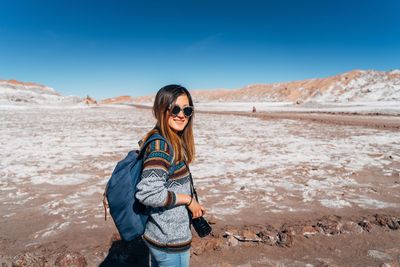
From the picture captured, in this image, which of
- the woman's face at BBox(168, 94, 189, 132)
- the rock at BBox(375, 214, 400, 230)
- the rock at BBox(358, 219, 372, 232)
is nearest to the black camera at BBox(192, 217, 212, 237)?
the woman's face at BBox(168, 94, 189, 132)

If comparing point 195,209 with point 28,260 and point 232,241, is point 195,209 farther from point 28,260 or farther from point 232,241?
point 28,260

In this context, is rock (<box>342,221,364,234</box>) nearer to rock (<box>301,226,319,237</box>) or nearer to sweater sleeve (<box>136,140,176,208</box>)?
rock (<box>301,226,319,237</box>)

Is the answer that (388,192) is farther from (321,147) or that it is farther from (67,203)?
(67,203)

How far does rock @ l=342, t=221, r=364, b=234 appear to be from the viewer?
4617mm

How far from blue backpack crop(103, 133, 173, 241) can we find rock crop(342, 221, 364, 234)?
3.76 m

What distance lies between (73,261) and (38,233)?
102cm

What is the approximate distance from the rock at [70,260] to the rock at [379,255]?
3721mm

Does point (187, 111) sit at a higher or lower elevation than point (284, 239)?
higher

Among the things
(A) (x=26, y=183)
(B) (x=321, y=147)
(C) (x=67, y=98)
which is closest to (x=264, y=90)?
(C) (x=67, y=98)

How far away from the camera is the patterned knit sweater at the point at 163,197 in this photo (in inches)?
75.7

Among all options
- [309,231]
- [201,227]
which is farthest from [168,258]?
[309,231]

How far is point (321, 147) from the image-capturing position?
11.3 meters

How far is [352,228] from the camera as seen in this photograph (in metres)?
4.66

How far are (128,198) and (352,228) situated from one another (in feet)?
13.1
